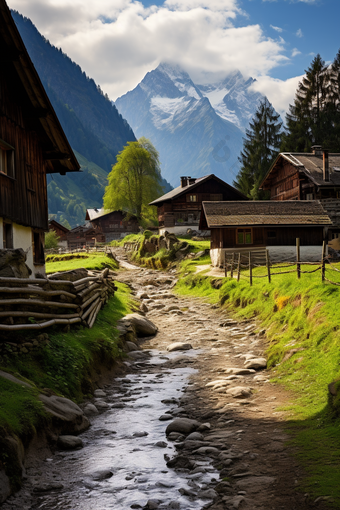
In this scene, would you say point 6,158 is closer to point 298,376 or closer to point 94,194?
point 298,376

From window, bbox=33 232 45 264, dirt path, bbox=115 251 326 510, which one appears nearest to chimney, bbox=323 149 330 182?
dirt path, bbox=115 251 326 510

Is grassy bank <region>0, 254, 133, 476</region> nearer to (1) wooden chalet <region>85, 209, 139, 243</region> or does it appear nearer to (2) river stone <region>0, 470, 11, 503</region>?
(2) river stone <region>0, 470, 11, 503</region>

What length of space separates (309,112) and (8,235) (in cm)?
5376

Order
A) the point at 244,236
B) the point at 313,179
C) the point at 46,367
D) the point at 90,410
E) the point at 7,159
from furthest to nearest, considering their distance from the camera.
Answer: the point at 313,179 → the point at 244,236 → the point at 7,159 → the point at 46,367 → the point at 90,410

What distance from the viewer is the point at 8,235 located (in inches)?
464

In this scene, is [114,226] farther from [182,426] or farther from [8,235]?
[182,426]

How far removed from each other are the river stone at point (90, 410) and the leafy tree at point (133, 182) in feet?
183

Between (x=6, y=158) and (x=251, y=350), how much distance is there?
9.44 metres

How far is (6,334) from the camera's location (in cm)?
805

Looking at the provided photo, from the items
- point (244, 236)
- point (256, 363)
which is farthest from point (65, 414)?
point (244, 236)

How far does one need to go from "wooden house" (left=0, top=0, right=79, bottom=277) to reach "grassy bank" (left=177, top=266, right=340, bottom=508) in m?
8.19

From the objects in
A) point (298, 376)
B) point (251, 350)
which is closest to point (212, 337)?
point (251, 350)

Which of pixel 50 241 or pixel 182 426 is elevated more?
pixel 50 241

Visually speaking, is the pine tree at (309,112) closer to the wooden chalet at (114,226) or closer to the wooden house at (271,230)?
the wooden house at (271,230)
